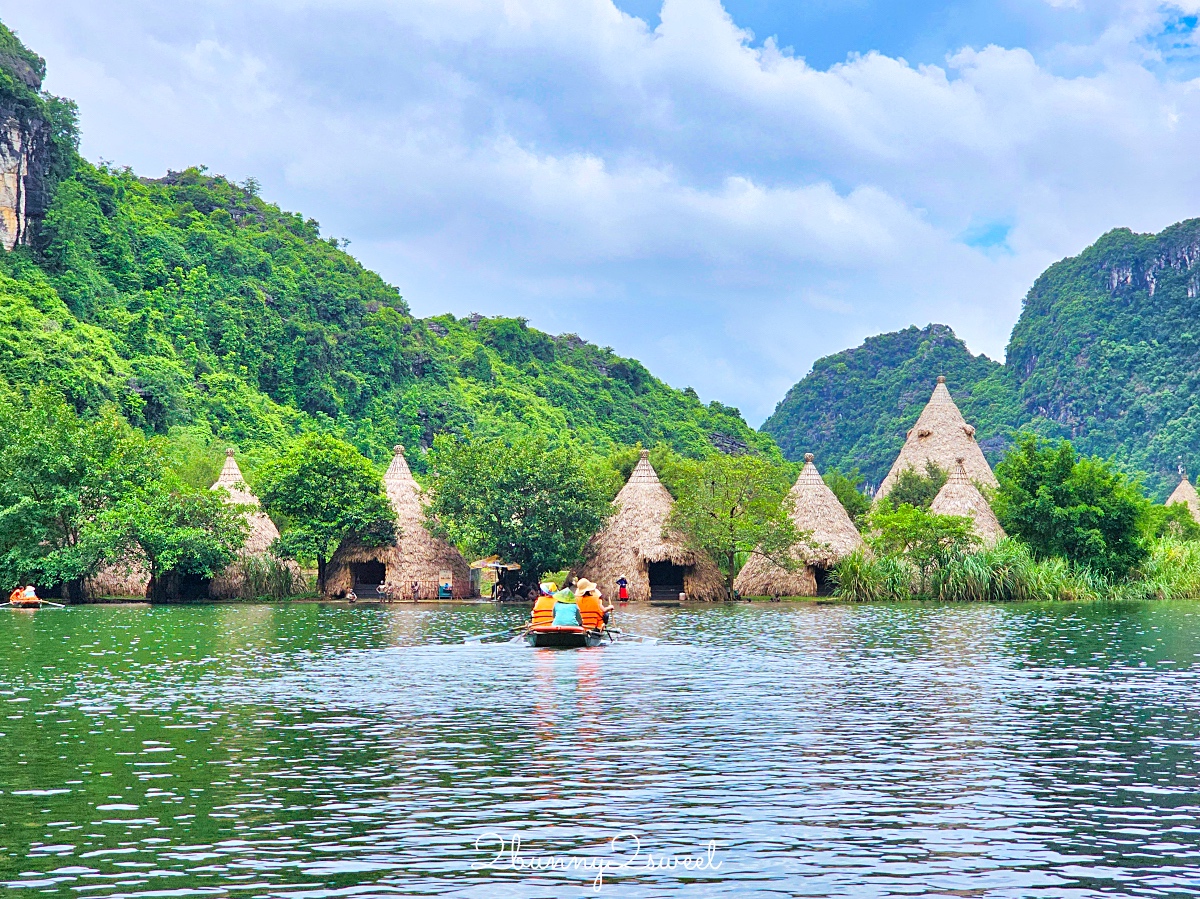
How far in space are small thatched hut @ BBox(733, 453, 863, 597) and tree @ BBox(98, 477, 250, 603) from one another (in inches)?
674

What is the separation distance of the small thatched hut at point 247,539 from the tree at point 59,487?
102 inches

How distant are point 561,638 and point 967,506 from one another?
2407 cm

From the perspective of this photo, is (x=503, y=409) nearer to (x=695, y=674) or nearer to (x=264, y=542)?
(x=264, y=542)

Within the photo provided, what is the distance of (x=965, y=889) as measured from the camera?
8.29 m

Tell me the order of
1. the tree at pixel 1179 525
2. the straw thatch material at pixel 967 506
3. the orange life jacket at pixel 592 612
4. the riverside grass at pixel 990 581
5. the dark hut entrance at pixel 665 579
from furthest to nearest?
the tree at pixel 1179 525
the dark hut entrance at pixel 665 579
the straw thatch material at pixel 967 506
the riverside grass at pixel 990 581
the orange life jacket at pixel 592 612

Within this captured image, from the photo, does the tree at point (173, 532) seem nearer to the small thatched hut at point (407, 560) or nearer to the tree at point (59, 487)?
the tree at point (59, 487)

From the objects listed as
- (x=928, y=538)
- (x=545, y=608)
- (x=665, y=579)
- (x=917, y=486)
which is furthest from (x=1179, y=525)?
(x=545, y=608)

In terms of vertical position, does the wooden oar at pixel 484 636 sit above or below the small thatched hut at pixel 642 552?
below

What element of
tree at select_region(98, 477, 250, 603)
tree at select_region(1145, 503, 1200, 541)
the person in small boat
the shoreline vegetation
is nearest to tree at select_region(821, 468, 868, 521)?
Answer: the shoreline vegetation

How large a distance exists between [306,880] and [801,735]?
23.0 ft

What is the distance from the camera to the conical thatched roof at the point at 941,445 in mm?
59031

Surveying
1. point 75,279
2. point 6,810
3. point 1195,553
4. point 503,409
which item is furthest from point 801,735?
point 503,409

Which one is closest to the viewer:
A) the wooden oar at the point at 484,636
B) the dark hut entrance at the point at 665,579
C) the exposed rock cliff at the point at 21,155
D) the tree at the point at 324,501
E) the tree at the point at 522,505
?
the wooden oar at the point at 484,636

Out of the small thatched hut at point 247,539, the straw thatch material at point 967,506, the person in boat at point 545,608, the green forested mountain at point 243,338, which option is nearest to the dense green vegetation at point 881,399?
the green forested mountain at point 243,338
